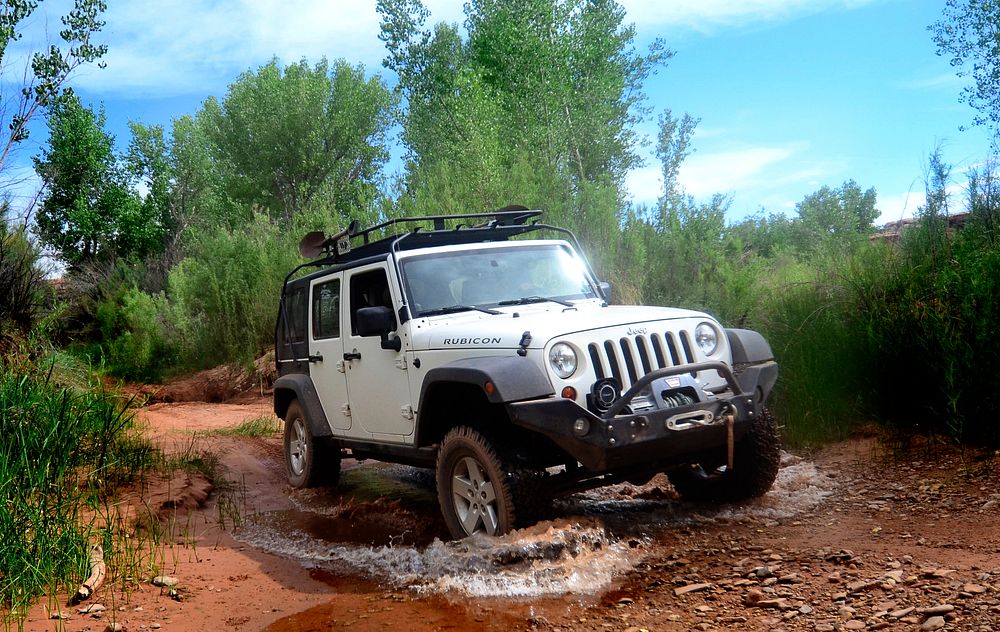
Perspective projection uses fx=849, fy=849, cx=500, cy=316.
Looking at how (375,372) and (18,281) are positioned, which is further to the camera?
(18,281)

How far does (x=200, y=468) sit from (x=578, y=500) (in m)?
3.94

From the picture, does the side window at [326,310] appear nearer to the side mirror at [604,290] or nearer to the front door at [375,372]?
the front door at [375,372]

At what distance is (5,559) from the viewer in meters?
4.51

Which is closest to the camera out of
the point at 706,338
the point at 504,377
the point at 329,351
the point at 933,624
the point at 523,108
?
the point at 933,624

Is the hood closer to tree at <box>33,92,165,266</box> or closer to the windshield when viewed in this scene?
the windshield

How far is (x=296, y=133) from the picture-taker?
114ft

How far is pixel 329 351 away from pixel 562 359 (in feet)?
9.38

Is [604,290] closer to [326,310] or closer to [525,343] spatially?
[525,343]

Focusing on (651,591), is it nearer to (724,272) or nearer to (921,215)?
(921,215)

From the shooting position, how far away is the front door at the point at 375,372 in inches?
231

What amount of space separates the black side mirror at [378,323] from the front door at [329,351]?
1039 millimetres

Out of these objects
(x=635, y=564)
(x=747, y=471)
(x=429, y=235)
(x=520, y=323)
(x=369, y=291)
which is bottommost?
(x=635, y=564)

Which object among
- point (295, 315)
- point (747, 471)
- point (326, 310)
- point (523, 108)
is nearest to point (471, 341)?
point (747, 471)

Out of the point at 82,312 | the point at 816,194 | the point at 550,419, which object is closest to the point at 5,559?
the point at 550,419
